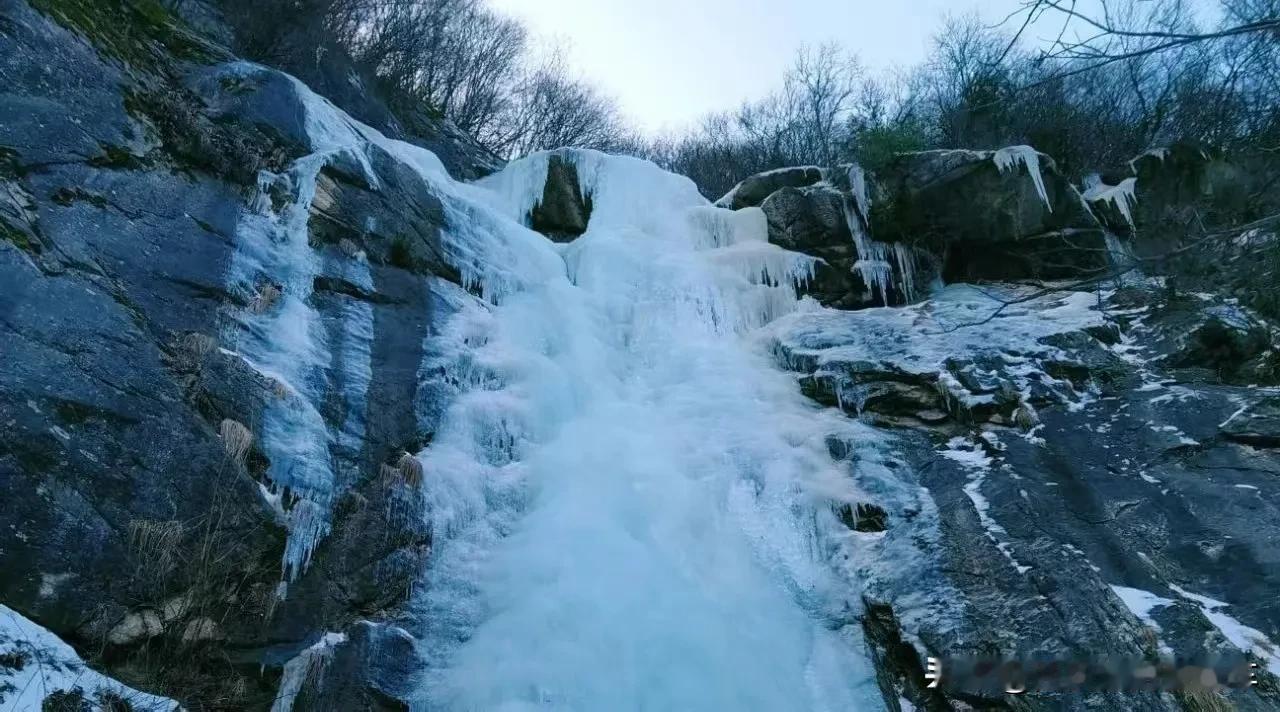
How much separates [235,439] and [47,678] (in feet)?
5.88

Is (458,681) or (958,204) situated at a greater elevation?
(958,204)

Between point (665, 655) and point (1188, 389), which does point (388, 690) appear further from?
point (1188, 389)

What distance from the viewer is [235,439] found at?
15.3 ft

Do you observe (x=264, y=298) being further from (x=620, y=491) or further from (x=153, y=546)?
(x=620, y=491)

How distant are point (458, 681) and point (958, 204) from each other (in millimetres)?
8814

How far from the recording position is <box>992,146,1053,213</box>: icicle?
31.9ft

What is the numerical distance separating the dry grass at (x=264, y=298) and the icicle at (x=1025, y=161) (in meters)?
8.90

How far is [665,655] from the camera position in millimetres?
4605

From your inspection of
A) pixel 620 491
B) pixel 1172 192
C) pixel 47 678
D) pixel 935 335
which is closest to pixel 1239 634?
pixel 620 491

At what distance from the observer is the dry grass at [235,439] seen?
4.60 meters

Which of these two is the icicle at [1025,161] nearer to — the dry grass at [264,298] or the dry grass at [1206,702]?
the dry grass at [1206,702]

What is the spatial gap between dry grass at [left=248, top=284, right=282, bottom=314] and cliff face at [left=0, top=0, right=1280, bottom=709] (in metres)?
0.02

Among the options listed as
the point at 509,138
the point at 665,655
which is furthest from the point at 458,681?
the point at 509,138

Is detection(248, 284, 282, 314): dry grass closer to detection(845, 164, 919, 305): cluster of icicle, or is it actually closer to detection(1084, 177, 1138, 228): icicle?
detection(845, 164, 919, 305): cluster of icicle
